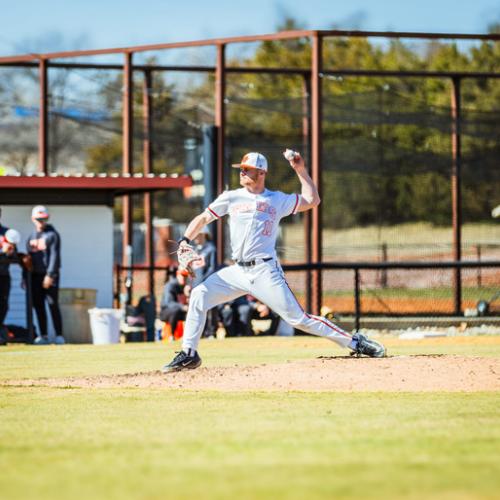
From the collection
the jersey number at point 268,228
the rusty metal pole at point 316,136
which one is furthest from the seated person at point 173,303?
the jersey number at point 268,228

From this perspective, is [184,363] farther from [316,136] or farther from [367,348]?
[316,136]

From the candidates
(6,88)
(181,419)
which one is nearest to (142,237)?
(6,88)

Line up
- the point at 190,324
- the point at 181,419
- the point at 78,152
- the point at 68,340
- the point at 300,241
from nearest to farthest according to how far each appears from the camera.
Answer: the point at 181,419
the point at 190,324
the point at 68,340
the point at 300,241
the point at 78,152

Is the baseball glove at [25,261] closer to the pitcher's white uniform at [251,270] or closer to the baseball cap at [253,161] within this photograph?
the pitcher's white uniform at [251,270]

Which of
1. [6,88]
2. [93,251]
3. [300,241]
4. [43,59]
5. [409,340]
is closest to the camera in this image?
[409,340]

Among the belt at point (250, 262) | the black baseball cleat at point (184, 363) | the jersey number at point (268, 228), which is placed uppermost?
the jersey number at point (268, 228)

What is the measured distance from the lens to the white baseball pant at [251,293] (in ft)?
35.5

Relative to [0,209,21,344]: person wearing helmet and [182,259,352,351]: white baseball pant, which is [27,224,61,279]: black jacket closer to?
[0,209,21,344]: person wearing helmet

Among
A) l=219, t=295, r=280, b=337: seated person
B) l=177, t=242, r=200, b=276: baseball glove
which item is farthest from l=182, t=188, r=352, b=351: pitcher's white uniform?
l=219, t=295, r=280, b=337: seated person

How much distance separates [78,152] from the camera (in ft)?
182

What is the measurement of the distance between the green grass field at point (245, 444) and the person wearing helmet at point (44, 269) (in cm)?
716

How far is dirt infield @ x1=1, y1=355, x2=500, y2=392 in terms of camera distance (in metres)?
9.84

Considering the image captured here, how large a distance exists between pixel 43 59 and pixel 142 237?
873 inches

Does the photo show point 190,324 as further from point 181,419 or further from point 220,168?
point 220,168
